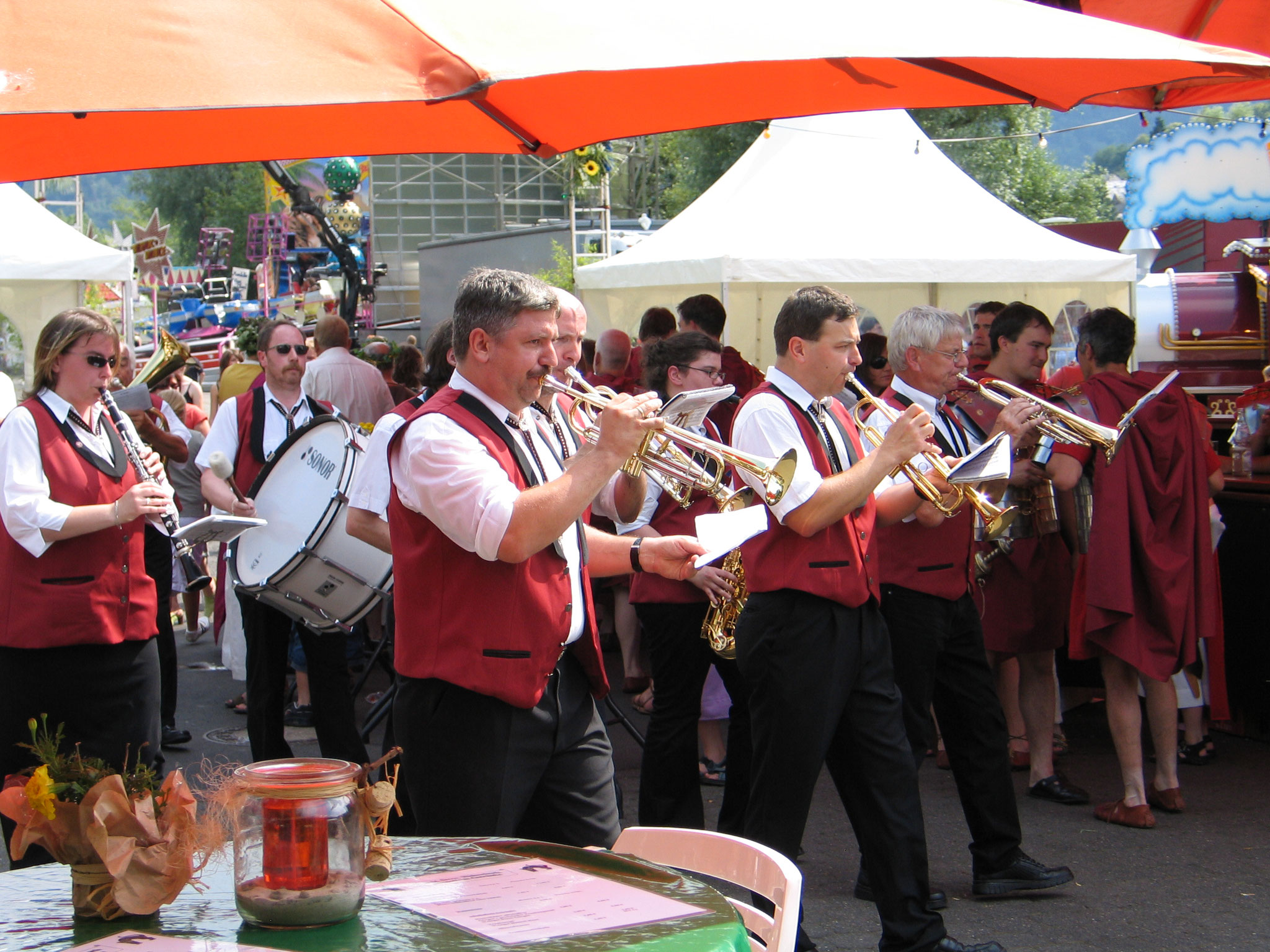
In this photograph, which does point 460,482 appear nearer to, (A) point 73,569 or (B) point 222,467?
(A) point 73,569

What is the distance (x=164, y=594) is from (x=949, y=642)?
4098 millimetres

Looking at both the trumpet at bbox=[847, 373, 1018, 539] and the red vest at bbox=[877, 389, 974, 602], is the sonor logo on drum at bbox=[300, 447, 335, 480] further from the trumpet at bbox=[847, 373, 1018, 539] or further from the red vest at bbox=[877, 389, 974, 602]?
the red vest at bbox=[877, 389, 974, 602]

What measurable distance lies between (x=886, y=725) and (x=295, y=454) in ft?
9.07

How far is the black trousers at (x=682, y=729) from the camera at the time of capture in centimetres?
476

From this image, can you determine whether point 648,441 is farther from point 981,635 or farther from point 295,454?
point 295,454

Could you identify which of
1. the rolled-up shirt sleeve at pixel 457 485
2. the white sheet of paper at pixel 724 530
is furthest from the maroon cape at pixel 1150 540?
the rolled-up shirt sleeve at pixel 457 485

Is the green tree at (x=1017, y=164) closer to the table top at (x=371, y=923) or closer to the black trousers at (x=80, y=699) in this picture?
the black trousers at (x=80, y=699)

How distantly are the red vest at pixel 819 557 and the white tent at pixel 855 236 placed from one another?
19.4 ft

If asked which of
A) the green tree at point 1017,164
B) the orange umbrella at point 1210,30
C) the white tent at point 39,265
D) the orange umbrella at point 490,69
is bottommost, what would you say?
the orange umbrella at point 490,69

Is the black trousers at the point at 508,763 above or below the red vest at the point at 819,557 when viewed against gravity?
below

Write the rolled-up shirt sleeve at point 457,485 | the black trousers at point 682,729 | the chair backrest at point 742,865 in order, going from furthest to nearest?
the black trousers at point 682,729, the rolled-up shirt sleeve at point 457,485, the chair backrest at point 742,865

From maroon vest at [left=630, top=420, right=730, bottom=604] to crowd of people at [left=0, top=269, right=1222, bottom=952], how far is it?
0.05ft

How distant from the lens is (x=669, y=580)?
476cm

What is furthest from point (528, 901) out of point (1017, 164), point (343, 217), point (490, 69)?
point (1017, 164)
